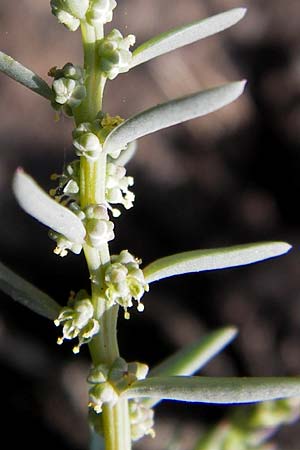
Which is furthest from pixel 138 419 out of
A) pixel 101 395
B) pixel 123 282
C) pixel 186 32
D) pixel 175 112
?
pixel 186 32

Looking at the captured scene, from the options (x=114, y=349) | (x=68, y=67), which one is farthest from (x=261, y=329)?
(x=68, y=67)

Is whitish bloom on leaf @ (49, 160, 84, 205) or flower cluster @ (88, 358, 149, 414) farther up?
whitish bloom on leaf @ (49, 160, 84, 205)

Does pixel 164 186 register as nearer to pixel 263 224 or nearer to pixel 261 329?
pixel 263 224

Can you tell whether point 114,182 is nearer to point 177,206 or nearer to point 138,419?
point 138,419

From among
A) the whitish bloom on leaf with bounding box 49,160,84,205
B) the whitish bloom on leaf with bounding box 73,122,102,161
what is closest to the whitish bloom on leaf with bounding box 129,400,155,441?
the whitish bloom on leaf with bounding box 49,160,84,205

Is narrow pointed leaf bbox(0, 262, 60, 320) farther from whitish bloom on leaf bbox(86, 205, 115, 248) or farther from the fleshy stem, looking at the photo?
whitish bloom on leaf bbox(86, 205, 115, 248)
